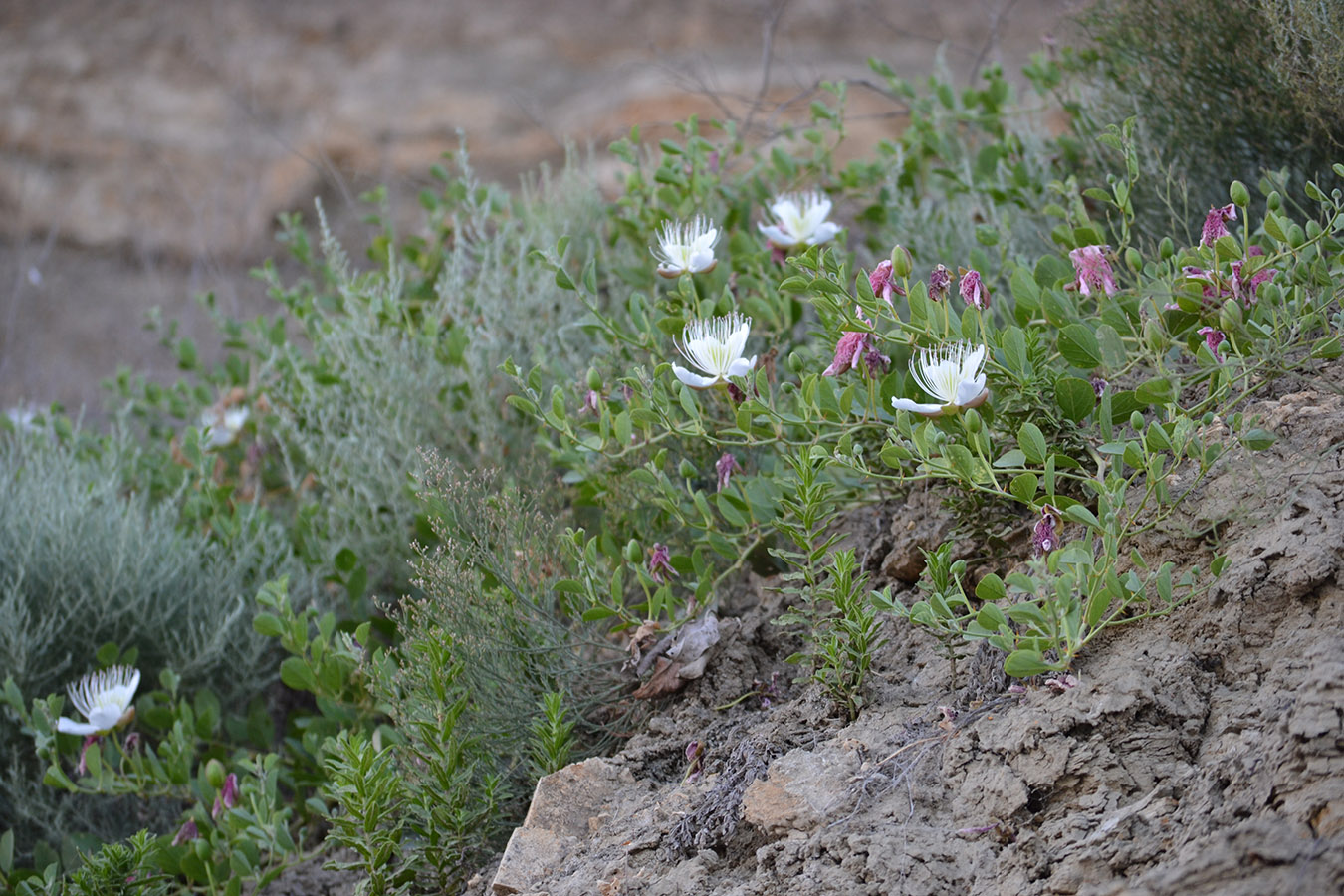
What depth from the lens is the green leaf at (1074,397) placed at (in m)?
1.68

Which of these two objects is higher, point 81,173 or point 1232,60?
point 1232,60

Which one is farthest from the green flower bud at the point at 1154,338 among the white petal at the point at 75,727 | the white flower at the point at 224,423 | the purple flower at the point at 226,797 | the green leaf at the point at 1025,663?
the white flower at the point at 224,423

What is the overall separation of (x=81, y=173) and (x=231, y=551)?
23.9 ft

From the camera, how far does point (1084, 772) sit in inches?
52.8

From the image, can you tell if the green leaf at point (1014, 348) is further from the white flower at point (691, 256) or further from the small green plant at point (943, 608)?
the white flower at point (691, 256)

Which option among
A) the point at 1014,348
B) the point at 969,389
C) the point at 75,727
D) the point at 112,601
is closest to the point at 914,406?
the point at 969,389

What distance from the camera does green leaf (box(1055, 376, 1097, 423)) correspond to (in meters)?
1.68

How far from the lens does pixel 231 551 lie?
2826mm

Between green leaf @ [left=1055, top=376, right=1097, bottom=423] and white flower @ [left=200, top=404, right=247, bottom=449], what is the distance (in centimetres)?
251

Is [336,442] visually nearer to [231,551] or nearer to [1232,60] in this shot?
[231,551]

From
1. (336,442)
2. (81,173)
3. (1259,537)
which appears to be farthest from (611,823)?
(81,173)

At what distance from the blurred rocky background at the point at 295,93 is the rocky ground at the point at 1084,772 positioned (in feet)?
20.8

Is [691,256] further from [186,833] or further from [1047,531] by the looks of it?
[186,833]

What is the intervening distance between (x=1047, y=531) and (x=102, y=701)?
78.7 inches
